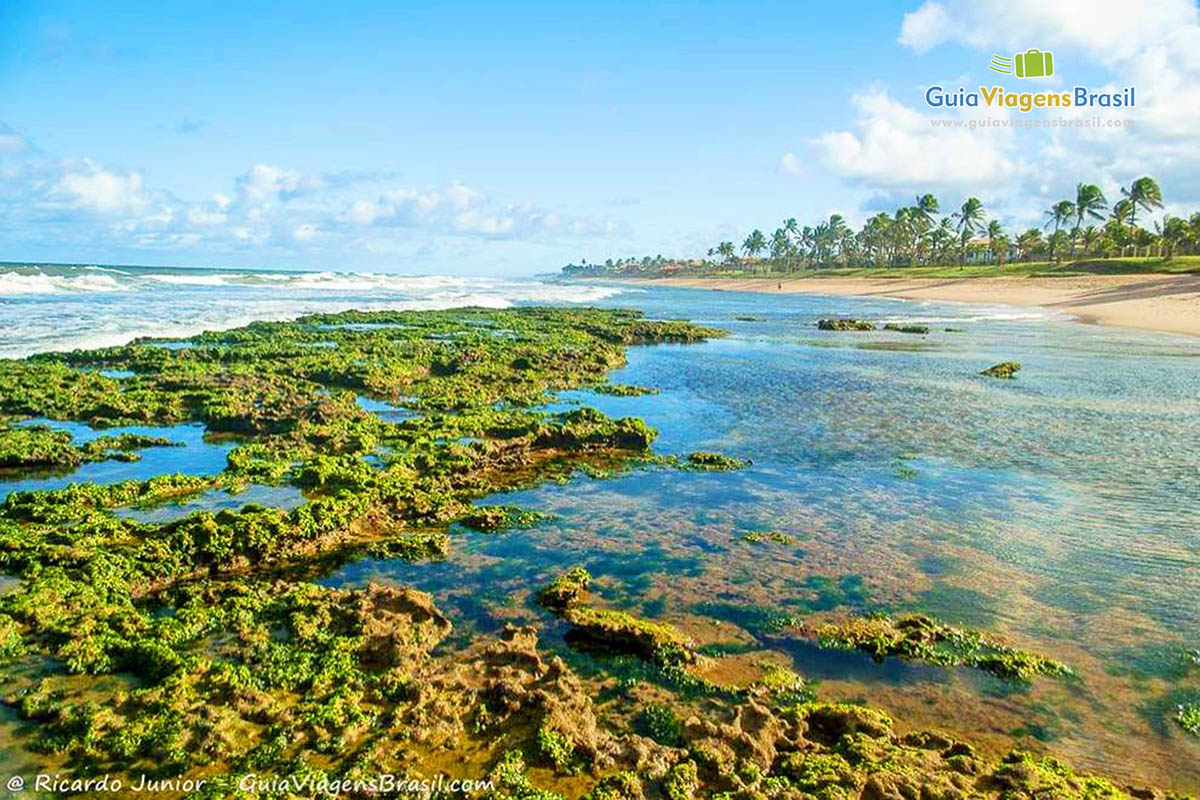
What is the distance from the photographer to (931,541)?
11578 mm

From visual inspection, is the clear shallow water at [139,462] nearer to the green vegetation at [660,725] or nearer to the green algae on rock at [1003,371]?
the green vegetation at [660,725]

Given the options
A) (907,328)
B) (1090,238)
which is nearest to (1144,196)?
(1090,238)

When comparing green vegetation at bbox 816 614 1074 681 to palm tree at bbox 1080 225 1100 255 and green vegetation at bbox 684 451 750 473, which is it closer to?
green vegetation at bbox 684 451 750 473

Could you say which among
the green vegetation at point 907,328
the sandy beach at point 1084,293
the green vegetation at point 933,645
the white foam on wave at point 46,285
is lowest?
the green vegetation at point 933,645

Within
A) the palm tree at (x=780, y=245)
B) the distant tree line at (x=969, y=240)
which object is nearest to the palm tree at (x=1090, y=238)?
the distant tree line at (x=969, y=240)

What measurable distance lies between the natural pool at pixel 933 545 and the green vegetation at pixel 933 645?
0.26 metres

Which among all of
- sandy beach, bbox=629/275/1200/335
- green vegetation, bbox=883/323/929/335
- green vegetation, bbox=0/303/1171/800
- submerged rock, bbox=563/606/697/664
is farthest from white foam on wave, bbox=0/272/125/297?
A: sandy beach, bbox=629/275/1200/335

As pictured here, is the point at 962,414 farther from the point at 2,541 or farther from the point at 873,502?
the point at 2,541

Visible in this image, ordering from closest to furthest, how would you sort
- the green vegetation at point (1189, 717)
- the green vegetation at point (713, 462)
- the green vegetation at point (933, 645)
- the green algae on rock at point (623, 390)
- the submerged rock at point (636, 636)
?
the green vegetation at point (1189, 717) < the green vegetation at point (933, 645) < the submerged rock at point (636, 636) < the green vegetation at point (713, 462) < the green algae on rock at point (623, 390)

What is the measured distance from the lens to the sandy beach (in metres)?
52.2

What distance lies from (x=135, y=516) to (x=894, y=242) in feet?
469

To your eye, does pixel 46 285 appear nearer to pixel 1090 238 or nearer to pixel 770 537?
pixel 770 537

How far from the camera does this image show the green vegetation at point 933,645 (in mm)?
7949

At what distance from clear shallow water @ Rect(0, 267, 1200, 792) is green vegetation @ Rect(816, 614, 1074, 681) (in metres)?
0.25
